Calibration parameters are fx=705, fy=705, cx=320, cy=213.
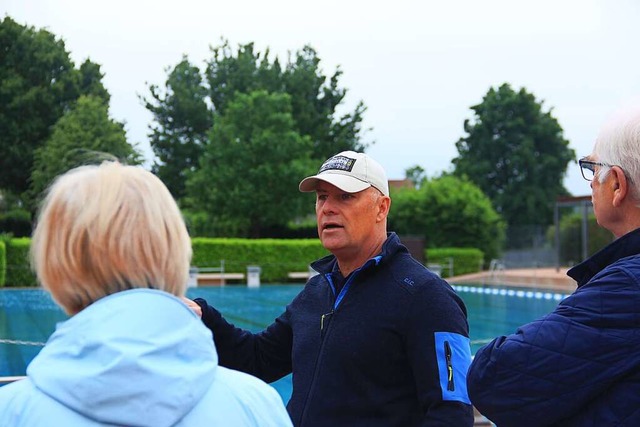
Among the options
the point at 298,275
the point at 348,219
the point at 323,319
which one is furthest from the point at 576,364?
the point at 298,275

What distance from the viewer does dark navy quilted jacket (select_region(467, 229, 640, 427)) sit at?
5.36 ft

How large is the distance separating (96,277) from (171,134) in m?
46.3

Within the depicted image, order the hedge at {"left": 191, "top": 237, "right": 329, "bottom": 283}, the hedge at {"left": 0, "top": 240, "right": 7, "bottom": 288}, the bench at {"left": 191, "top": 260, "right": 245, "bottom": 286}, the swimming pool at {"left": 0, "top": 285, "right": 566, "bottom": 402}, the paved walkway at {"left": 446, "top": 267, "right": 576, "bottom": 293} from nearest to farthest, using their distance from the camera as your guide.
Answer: the swimming pool at {"left": 0, "top": 285, "right": 566, "bottom": 402} → the hedge at {"left": 0, "top": 240, "right": 7, "bottom": 288} → the paved walkway at {"left": 446, "top": 267, "right": 576, "bottom": 293} → the bench at {"left": 191, "top": 260, "right": 245, "bottom": 286} → the hedge at {"left": 191, "top": 237, "right": 329, "bottom": 283}

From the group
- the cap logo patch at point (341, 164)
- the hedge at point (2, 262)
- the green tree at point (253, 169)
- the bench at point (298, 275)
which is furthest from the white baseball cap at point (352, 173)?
the green tree at point (253, 169)

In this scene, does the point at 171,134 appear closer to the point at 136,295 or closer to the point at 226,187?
the point at 226,187

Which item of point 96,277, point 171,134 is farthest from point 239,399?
point 171,134

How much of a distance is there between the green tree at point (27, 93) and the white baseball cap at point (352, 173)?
126ft

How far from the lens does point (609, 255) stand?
1.87 meters

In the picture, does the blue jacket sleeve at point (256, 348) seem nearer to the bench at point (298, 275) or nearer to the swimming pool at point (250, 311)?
the swimming pool at point (250, 311)

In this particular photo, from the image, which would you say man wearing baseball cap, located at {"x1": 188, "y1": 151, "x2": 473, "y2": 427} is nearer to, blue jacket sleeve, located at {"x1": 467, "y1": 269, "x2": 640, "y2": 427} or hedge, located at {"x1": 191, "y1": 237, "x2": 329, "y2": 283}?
blue jacket sleeve, located at {"x1": 467, "y1": 269, "x2": 640, "y2": 427}

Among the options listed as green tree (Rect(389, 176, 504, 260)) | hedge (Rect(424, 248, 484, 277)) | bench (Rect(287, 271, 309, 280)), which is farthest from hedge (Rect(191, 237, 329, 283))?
green tree (Rect(389, 176, 504, 260))

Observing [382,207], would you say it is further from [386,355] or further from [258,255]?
[258,255]

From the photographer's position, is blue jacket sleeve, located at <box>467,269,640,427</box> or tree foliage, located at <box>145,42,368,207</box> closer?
blue jacket sleeve, located at <box>467,269,640,427</box>

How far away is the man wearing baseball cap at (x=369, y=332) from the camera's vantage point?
227 cm
